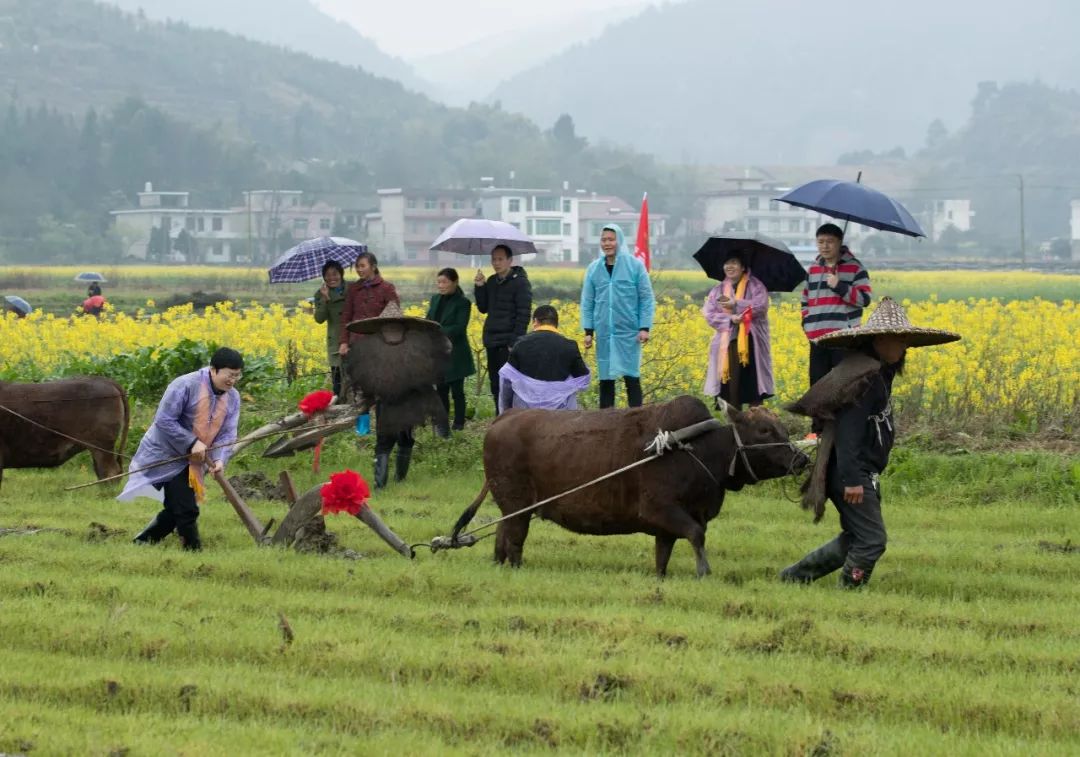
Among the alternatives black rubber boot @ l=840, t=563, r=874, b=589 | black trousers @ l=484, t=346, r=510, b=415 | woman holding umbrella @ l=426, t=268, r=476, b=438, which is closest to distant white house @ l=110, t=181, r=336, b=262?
woman holding umbrella @ l=426, t=268, r=476, b=438

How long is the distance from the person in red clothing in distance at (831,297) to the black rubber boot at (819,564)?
88.1 inches

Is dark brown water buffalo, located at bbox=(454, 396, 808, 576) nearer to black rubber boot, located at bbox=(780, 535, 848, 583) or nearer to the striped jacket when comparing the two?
black rubber boot, located at bbox=(780, 535, 848, 583)

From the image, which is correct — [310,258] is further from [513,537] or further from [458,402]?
[513,537]

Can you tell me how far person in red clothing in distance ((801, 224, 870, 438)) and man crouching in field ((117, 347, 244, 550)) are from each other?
437 cm

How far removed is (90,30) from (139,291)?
14968 cm

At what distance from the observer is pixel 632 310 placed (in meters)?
14.8

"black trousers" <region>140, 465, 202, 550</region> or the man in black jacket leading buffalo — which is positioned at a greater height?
the man in black jacket leading buffalo

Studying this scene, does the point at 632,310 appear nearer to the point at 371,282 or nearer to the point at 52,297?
the point at 371,282

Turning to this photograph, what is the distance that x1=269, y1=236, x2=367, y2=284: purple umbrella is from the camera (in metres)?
17.4

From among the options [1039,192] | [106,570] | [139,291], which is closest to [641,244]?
[106,570]

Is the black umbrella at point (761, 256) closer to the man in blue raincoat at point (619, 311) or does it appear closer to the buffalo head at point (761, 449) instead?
the man in blue raincoat at point (619, 311)

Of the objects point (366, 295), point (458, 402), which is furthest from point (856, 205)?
point (458, 402)

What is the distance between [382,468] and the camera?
47.3 ft

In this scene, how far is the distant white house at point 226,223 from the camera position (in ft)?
368
